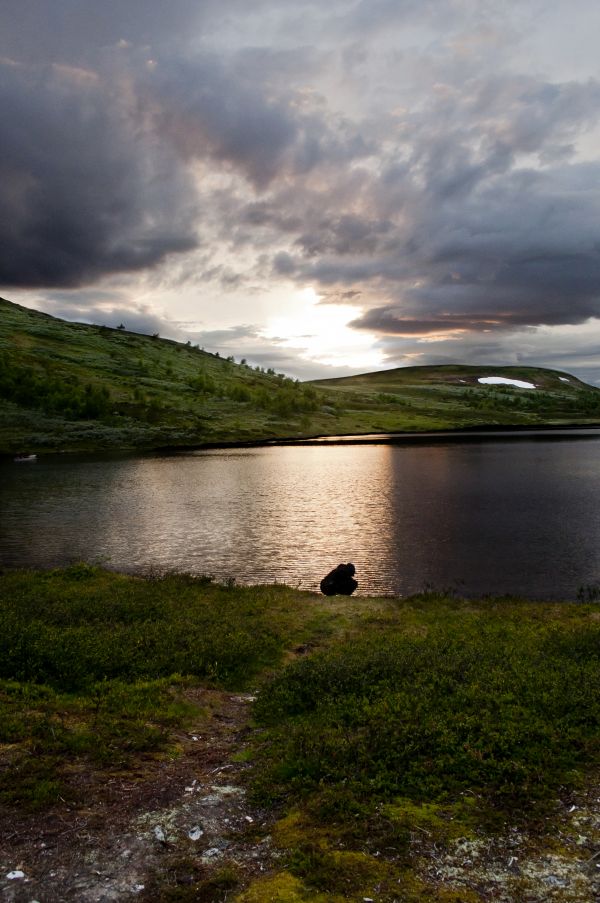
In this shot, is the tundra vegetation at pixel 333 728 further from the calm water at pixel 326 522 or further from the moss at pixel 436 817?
the calm water at pixel 326 522

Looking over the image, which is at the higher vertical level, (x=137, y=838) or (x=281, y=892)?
(x=281, y=892)

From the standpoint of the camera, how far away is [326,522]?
207 ft

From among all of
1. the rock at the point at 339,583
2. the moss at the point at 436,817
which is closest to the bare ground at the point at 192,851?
the moss at the point at 436,817

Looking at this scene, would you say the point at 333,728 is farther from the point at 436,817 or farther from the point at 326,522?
the point at 326,522

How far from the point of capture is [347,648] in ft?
73.4

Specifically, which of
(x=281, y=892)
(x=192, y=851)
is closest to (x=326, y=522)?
(x=192, y=851)

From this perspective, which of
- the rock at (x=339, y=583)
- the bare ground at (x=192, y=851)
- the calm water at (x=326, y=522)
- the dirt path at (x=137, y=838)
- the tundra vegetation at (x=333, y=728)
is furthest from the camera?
the calm water at (x=326, y=522)

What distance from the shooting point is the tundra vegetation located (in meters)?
10.6

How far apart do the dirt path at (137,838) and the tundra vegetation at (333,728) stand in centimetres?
17

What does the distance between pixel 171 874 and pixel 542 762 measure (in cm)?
870

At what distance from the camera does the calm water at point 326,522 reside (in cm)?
4341

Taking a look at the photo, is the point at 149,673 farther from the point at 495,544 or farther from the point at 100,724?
the point at 495,544

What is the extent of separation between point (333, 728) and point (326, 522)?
Result: 4806cm

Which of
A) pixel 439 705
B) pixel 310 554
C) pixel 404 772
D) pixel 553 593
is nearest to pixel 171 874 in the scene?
pixel 404 772
